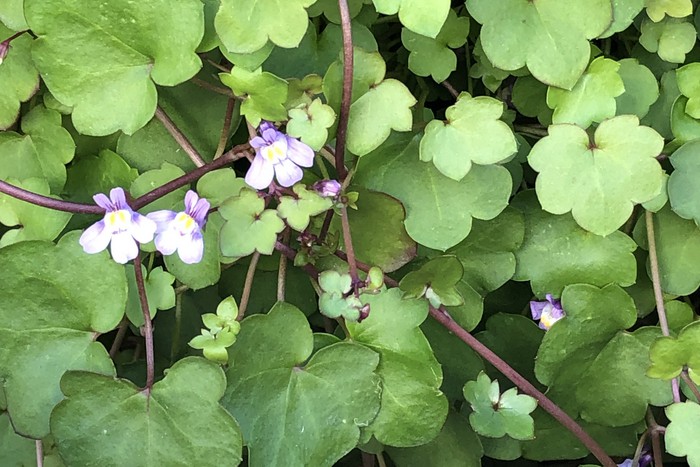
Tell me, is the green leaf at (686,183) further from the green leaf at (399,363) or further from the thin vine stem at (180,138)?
the thin vine stem at (180,138)

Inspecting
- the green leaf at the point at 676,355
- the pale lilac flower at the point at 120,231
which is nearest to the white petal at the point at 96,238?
the pale lilac flower at the point at 120,231

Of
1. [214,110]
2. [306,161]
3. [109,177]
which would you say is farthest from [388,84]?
[109,177]

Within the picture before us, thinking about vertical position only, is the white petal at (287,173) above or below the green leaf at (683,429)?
above

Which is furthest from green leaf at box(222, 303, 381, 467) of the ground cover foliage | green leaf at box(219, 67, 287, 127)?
green leaf at box(219, 67, 287, 127)

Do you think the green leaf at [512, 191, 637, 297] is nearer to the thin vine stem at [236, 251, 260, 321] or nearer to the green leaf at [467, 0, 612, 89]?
the green leaf at [467, 0, 612, 89]

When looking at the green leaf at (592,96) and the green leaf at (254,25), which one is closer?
the green leaf at (254,25)

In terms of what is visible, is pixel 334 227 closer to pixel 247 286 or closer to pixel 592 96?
pixel 247 286

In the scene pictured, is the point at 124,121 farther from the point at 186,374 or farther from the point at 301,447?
the point at 301,447
